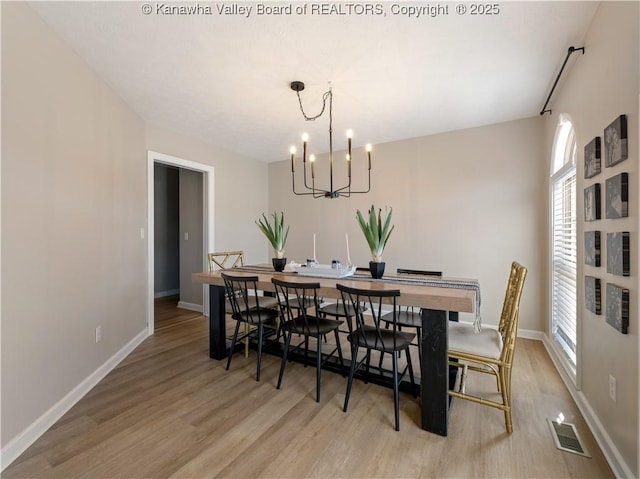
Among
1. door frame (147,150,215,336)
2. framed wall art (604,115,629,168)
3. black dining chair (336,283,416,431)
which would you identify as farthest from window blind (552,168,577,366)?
door frame (147,150,215,336)

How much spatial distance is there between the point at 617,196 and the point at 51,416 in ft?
11.1

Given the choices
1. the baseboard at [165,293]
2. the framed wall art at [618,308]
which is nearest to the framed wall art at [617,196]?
the framed wall art at [618,308]

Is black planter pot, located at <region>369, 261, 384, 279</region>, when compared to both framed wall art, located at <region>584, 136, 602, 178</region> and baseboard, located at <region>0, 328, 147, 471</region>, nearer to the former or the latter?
framed wall art, located at <region>584, 136, 602, 178</region>

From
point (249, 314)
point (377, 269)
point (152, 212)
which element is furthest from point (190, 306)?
point (377, 269)

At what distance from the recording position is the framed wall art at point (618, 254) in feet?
4.73

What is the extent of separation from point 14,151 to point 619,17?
313 cm

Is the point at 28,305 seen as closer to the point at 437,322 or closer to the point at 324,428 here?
the point at 324,428

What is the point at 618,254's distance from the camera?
4.95ft

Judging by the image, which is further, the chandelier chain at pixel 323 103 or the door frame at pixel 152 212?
the door frame at pixel 152 212

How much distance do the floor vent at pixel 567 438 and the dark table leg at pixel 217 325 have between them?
2481mm

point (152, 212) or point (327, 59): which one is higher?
point (327, 59)

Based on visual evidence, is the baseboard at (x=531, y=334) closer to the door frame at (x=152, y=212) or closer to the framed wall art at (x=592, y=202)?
the framed wall art at (x=592, y=202)

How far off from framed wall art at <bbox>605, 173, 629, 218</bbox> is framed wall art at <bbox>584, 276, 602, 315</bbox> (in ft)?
1.41

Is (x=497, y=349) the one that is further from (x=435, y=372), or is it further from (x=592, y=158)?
(x=592, y=158)
